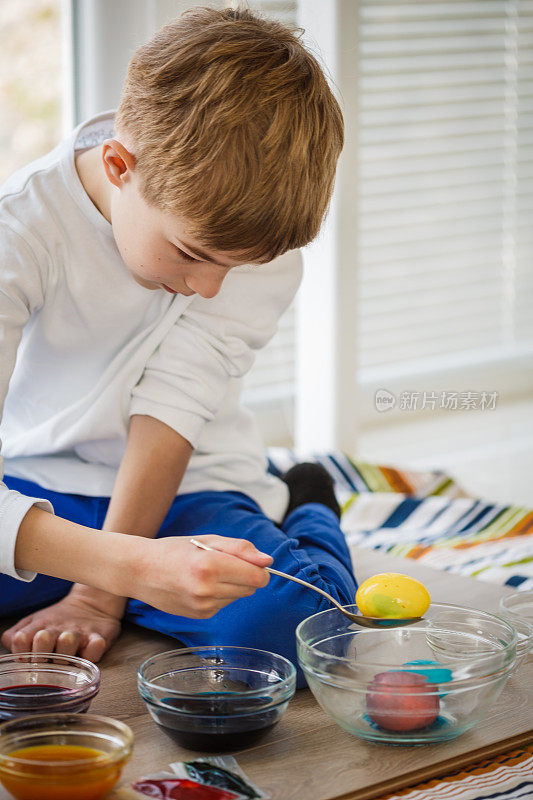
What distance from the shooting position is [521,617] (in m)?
1.39

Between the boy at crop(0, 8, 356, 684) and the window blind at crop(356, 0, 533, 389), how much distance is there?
49.6 inches

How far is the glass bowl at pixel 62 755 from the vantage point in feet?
2.85

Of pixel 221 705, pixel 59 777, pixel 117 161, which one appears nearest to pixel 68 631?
pixel 221 705

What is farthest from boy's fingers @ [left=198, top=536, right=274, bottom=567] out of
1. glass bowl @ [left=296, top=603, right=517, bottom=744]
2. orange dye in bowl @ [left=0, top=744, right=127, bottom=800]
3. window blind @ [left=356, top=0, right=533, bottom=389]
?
window blind @ [left=356, top=0, right=533, bottom=389]

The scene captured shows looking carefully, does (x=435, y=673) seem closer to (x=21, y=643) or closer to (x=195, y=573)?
(x=195, y=573)

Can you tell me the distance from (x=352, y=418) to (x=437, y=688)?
1734 millimetres

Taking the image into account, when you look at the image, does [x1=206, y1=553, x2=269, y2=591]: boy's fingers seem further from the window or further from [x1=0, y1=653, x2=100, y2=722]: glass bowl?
the window

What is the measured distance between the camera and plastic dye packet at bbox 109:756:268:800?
95cm

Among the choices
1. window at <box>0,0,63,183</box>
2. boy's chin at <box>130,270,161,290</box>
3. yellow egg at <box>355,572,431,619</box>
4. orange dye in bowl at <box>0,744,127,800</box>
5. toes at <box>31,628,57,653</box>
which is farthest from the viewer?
window at <box>0,0,63,183</box>

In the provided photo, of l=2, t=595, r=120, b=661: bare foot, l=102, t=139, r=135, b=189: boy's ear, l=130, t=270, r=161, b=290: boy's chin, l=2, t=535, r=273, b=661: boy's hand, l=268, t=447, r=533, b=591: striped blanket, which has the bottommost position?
l=268, t=447, r=533, b=591: striped blanket

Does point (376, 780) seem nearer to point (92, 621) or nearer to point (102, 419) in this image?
point (92, 621)

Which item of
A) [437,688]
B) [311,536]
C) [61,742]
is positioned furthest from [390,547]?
[61,742]

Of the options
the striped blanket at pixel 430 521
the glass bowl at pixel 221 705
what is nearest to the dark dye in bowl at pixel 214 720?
the glass bowl at pixel 221 705

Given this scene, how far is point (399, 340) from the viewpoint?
9.83 ft
